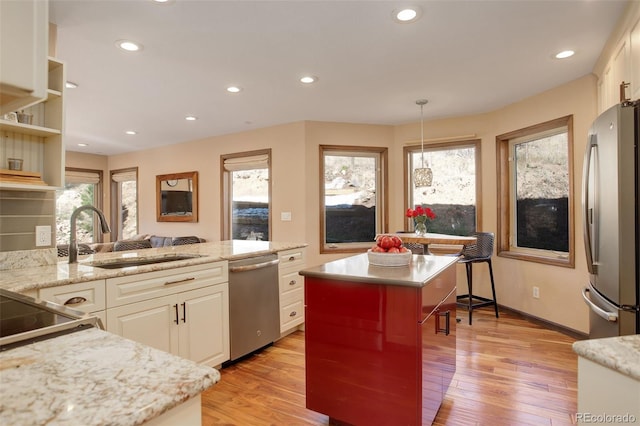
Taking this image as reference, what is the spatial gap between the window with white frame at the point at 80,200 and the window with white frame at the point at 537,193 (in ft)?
23.7

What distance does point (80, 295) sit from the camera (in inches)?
69.6

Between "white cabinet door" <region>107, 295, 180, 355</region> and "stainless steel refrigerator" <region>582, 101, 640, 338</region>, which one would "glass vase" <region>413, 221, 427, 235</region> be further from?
"white cabinet door" <region>107, 295, 180, 355</region>

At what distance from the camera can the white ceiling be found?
6.84 feet

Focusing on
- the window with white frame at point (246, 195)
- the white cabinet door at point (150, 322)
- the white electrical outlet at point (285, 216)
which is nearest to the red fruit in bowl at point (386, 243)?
the white cabinet door at point (150, 322)

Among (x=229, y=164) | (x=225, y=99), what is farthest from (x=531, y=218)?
(x=229, y=164)

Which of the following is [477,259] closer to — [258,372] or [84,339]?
[258,372]

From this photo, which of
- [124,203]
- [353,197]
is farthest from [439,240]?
[124,203]

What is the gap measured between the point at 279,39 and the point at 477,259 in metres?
3.02

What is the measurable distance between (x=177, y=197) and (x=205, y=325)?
402 cm

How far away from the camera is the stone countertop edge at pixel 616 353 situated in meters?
0.80

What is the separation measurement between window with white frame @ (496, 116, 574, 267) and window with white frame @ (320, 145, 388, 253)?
1511mm

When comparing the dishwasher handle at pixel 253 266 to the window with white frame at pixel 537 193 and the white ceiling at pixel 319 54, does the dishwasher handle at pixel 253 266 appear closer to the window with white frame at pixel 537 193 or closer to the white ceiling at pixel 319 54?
the white ceiling at pixel 319 54

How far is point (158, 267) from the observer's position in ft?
7.04

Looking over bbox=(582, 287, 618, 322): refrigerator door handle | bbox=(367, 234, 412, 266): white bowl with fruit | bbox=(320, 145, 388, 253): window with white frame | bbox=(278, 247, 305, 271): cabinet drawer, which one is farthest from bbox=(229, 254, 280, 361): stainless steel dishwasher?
bbox=(582, 287, 618, 322): refrigerator door handle
